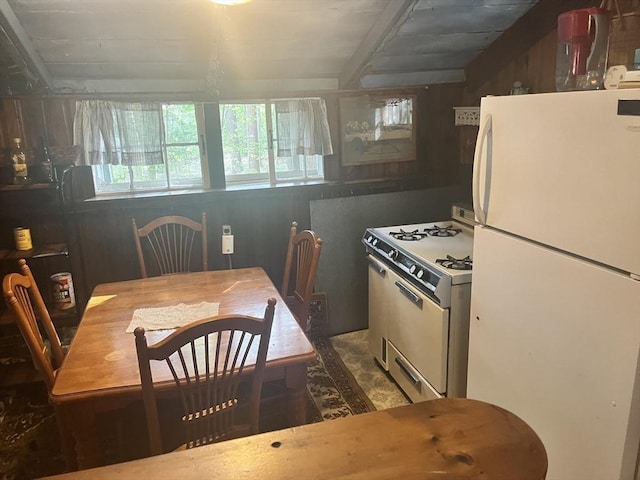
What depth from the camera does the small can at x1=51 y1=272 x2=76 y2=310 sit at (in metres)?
2.96

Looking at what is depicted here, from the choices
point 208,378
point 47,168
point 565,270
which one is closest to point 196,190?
point 47,168

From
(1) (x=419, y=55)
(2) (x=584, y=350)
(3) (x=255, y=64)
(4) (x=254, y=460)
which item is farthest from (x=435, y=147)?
(4) (x=254, y=460)

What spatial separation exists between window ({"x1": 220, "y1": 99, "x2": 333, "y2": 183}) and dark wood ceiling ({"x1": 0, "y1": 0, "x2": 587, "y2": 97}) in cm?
15

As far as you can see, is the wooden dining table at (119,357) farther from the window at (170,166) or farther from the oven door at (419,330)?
the window at (170,166)

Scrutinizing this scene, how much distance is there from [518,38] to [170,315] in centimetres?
238

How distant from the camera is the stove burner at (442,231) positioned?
2994 mm

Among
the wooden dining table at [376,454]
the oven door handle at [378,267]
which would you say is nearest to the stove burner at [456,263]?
the oven door handle at [378,267]

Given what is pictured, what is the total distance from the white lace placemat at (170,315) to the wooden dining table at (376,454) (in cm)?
99

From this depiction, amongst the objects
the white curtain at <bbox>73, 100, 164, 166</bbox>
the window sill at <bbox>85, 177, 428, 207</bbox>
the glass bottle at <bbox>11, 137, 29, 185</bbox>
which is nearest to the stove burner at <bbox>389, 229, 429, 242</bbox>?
the window sill at <bbox>85, 177, 428, 207</bbox>

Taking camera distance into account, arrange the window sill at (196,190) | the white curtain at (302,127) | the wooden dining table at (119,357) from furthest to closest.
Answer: the white curtain at (302,127), the window sill at (196,190), the wooden dining table at (119,357)

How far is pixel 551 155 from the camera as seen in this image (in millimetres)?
1609

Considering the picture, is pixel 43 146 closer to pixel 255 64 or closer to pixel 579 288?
pixel 255 64

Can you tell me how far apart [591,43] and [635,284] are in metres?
0.91

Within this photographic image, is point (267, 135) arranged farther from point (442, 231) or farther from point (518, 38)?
point (518, 38)
